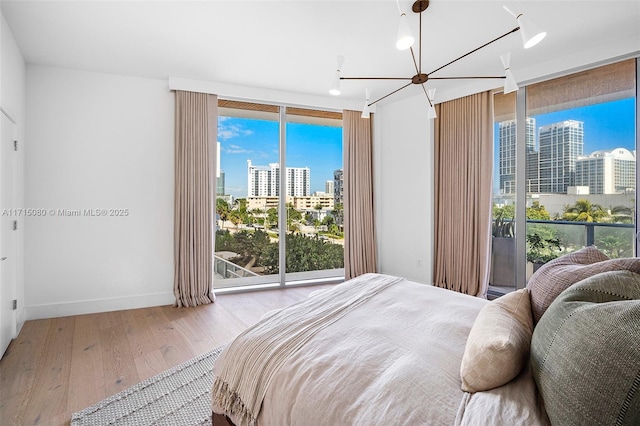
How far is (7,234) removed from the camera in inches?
111

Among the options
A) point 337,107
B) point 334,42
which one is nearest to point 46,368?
point 334,42

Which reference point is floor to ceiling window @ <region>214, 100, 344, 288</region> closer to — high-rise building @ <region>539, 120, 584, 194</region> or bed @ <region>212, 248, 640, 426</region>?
high-rise building @ <region>539, 120, 584, 194</region>

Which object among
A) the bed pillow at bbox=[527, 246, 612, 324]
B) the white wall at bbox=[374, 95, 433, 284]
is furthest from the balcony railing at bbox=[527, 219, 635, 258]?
the bed pillow at bbox=[527, 246, 612, 324]

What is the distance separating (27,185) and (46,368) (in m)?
2.02

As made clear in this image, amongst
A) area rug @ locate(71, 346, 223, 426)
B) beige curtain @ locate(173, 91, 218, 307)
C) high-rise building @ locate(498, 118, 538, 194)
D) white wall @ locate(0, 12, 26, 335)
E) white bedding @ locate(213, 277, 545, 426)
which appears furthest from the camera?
beige curtain @ locate(173, 91, 218, 307)

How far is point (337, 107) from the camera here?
4883mm

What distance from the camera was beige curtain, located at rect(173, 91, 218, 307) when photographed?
395 cm

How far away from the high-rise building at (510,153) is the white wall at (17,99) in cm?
492

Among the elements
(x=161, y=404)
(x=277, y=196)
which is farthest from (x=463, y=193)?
(x=161, y=404)

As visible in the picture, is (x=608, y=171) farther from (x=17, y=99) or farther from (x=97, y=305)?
(x=17, y=99)

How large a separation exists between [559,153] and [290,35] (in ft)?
10.0

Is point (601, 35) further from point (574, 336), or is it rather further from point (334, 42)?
point (574, 336)

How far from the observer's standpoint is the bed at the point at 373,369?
1.01 m

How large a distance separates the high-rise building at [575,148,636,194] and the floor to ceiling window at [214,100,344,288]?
9.87 feet
